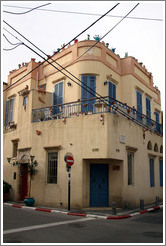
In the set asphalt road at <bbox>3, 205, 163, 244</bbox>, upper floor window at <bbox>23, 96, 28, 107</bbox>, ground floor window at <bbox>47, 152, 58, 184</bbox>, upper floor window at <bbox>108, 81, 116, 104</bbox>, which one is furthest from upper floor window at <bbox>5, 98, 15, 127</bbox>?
→ asphalt road at <bbox>3, 205, 163, 244</bbox>

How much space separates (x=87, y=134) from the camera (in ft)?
44.7

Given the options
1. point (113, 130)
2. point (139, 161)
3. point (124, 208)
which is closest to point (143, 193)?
point (139, 161)

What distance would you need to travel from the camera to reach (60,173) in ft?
46.3

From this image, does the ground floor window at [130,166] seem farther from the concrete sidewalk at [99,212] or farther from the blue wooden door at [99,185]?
the concrete sidewalk at [99,212]

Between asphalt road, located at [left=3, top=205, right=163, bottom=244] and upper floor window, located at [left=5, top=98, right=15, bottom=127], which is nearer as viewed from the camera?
asphalt road, located at [left=3, top=205, right=163, bottom=244]

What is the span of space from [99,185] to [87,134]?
9.68 ft

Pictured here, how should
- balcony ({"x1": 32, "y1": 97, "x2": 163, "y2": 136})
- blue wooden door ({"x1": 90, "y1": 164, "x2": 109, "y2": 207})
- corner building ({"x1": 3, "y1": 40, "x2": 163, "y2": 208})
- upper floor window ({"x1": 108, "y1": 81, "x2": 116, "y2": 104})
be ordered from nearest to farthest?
corner building ({"x1": 3, "y1": 40, "x2": 163, "y2": 208})
blue wooden door ({"x1": 90, "y1": 164, "x2": 109, "y2": 207})
balcony ({"x1": 32, "y1": 97, "x2": 163, "y2": 136})
upper floor window ({"x1": 108, "y1": 81, "x2": 116, "y2": 104})

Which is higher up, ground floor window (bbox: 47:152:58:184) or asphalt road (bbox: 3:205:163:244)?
ground floor window (bbox: 47:152:58:184)

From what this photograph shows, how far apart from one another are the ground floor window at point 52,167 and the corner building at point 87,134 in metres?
0.06

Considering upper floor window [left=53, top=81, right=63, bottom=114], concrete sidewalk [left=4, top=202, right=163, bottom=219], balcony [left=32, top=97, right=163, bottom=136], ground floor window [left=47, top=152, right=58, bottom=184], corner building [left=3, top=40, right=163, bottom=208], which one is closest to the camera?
concrete sidewalk [left=4, top=202, right=163, bottom=219]

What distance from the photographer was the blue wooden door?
1370 cm

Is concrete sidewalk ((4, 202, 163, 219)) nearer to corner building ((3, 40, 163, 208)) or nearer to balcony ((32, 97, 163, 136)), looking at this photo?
corner building ((3, 40, 163, 208))

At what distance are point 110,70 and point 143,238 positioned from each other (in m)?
12.9

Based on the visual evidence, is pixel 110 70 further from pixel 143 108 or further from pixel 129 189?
pixel 129 189
